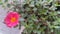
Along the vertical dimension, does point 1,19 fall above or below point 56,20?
above

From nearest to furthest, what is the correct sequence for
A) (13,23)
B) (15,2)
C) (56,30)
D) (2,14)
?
1. (13,23)
2. (15,2)
3. (56,30)
4. (2,14)

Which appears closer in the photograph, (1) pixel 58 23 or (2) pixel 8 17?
(2) pixel 8 17

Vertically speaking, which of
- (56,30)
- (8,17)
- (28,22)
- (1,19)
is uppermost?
(1,19)

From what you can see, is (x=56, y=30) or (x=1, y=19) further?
(x=1, y=19)

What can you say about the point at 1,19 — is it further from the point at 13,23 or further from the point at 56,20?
the point at 56,20

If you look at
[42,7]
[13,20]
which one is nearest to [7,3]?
[13,20]

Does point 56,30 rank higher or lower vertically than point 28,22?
lower

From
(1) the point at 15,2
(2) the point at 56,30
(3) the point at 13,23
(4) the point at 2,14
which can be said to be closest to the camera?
(3) the point at 13,23

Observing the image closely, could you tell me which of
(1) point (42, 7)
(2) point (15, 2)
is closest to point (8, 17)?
(2) point (15, 2)

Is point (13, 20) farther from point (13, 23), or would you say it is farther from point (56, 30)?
point (56, 30)

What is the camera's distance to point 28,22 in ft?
4.72

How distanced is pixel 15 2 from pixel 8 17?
152 millimetres

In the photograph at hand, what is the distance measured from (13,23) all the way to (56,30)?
1.35 ft

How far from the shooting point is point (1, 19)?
170 centimetres
